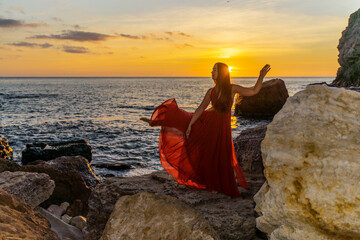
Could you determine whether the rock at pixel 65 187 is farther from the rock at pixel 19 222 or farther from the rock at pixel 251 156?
the rock at pixel 251 156

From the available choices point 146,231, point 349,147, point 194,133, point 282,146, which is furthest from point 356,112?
point 194,133

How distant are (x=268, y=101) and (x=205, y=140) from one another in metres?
24.0

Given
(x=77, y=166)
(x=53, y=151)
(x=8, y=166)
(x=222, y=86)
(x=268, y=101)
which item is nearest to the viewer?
(x=222, y=86)

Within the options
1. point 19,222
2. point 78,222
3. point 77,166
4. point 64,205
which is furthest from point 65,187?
point 19,222

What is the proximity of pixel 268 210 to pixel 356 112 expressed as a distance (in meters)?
1.12

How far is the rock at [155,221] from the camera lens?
3172mm

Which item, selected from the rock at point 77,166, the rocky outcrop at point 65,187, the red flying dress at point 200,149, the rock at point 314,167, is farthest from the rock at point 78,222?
the rock at point 314,167

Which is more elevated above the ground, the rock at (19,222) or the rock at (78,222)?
the rock at (19,222)

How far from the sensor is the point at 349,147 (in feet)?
7.57

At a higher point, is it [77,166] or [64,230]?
[64,230]

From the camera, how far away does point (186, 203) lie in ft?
14.0

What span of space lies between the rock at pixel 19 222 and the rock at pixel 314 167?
252cm

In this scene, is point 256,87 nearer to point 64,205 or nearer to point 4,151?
point 64,205

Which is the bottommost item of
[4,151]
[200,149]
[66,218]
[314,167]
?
[4,151]
